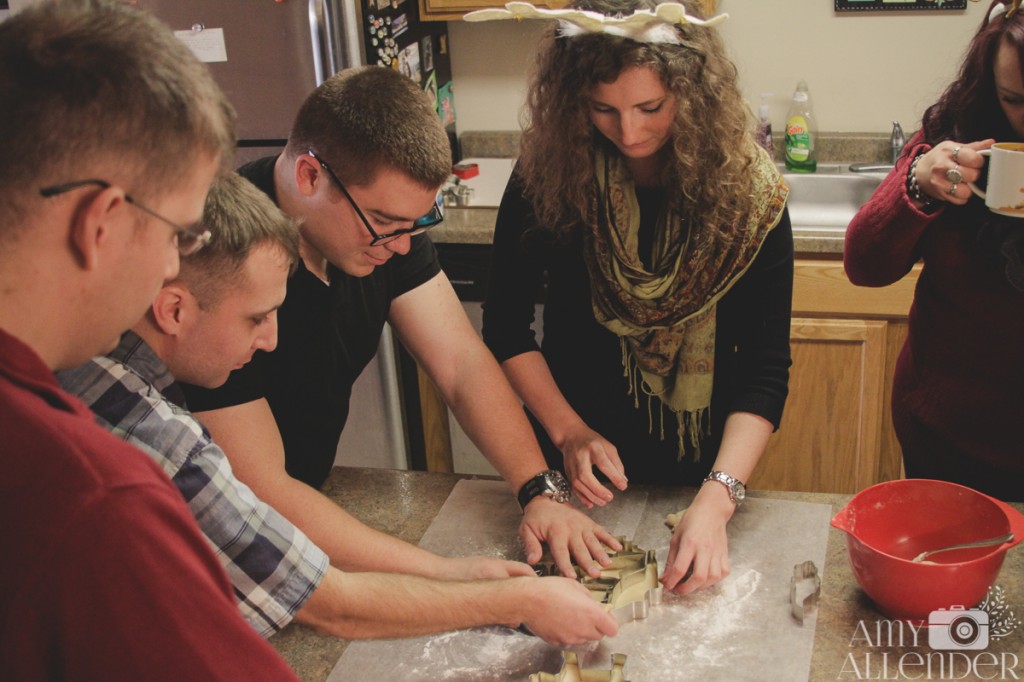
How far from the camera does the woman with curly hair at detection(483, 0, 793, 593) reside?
1.48m

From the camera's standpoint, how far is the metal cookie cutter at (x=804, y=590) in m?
1.26

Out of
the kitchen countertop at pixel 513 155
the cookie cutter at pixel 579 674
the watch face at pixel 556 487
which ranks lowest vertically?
the cookie cutter at pixel 579 674

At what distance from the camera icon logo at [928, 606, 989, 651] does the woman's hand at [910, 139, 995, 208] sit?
0.63 meters

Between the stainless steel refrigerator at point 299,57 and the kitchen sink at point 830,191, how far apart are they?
1.18 m

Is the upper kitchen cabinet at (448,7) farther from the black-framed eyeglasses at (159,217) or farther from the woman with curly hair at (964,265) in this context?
the black-framed eyeglasses at (159,217)

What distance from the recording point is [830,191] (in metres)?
2.93

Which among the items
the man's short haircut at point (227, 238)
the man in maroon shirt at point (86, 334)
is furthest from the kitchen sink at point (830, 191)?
the man in maroon shirt at point (86, 334)

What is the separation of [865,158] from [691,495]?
5.92ft

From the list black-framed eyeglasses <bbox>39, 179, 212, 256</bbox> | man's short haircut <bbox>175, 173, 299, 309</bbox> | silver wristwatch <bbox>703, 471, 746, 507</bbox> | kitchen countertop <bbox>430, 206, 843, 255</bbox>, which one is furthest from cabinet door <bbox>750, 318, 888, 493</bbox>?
black-framed eyeglasses <bbox>39, 179, 212, 256</bbox>

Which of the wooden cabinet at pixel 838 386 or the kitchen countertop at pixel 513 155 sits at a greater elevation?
the kitchen countertop at pixel 513 155

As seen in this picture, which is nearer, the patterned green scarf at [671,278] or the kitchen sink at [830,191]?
the patterned green scarf at [671,278]

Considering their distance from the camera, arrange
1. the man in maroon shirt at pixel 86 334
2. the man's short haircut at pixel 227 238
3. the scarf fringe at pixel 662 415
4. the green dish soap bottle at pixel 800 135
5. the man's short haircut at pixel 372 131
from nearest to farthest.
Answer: the man in maroon shirt at pixel 86 334 → the man's short haircut at pixel 227 238 → the man's short haircut at pixel 372 131 → the scarf fringe at pixel 662 415 → the green dish soap bottle at pixel 800 135

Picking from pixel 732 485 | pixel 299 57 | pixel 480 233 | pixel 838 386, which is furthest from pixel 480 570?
pixel 299 57

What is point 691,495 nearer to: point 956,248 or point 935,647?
point 935,647
